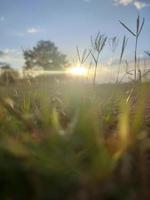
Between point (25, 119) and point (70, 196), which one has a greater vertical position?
point (25, 119)

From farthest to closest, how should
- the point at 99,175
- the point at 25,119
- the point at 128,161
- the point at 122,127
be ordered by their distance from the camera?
the point at 25,119
the point at 128,161
the point at 122,127
the point at 99,175

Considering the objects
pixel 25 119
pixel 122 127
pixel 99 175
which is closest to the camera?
pixel 99 175

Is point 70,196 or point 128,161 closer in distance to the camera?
point 70,196

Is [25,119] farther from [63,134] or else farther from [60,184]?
[60,184]

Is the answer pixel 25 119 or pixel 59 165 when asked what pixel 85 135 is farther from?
pixel 25 119

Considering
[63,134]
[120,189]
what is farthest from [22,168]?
[120,189]

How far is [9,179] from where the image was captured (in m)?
0.98

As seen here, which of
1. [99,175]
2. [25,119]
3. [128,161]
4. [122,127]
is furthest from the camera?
[25,119]

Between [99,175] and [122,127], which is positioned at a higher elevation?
[122,127]

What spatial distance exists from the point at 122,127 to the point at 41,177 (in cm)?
28

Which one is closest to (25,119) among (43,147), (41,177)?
(43,147)

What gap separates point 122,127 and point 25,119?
17.8 inches

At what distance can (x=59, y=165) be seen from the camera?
959mm

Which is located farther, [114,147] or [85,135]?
[114,147]
